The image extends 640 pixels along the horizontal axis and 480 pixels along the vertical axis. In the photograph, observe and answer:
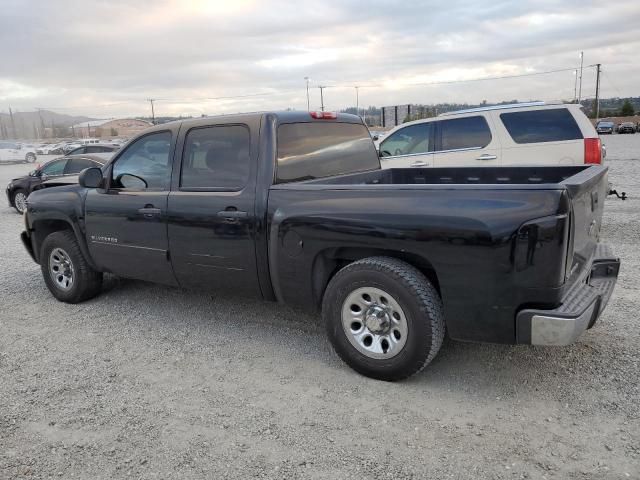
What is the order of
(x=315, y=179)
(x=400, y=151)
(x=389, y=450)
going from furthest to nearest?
(x=400, y=151) → (x=315, y=179) → (x=389, y=450)

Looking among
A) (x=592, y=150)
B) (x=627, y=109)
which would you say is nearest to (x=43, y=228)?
(x=592, y=150)

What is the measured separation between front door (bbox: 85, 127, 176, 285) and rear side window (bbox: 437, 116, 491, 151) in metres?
5.50

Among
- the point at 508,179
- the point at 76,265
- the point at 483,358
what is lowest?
the point at 483,358

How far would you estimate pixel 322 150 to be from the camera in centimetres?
456

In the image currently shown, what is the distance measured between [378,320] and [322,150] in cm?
174

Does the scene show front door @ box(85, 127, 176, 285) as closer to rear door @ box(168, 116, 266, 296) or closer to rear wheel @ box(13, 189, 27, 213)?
rear door @ box(168, 116, 266, 296)

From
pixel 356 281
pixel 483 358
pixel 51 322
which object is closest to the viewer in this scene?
pixel 356 281

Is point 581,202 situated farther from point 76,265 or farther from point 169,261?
point 76,265

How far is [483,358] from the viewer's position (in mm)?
3896

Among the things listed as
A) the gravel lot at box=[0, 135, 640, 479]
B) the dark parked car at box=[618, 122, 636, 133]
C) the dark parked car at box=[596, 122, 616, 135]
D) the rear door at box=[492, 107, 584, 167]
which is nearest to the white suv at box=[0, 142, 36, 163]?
the gravel lot at box=[0, 135, 640, 479]

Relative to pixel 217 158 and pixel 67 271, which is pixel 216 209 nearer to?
pixel 217 158

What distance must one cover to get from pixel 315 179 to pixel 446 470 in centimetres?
248

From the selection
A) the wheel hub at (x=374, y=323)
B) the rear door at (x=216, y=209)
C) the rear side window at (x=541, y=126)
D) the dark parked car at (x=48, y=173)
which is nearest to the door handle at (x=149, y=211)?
the rear door at (x=216, y=209)

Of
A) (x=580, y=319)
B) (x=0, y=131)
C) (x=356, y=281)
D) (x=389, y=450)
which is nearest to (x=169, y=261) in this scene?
(x=356, y=281)
